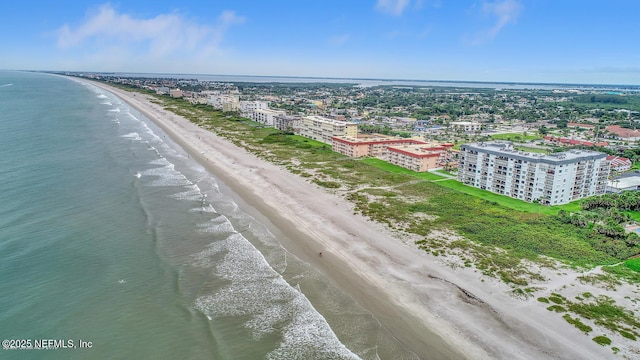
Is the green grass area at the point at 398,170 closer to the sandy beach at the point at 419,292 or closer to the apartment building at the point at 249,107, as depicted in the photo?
the sandy beach at the point at 419,292

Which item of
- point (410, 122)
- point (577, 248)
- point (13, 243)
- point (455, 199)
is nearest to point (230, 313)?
point (13, 243)

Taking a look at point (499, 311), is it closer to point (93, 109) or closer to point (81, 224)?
point (81, 224)

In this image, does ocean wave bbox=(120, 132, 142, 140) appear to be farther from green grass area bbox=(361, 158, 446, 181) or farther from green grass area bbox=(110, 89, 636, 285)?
green grass area bbox=(361, 158, 446, 181)

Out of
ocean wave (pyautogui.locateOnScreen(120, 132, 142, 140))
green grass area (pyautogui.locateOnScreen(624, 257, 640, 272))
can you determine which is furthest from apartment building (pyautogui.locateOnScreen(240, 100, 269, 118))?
green grass area (pyautogui.locateOnScreen(624, 257, 640, 272))

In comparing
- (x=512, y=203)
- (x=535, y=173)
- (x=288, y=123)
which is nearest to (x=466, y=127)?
(x=288, y=123)

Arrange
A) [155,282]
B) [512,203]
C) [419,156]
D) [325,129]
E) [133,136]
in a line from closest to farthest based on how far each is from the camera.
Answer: [155,282] → [512,203] → [419,156] → [133,136] → [325,129]

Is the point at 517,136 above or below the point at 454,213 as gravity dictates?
above

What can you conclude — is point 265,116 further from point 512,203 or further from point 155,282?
point 155,282
